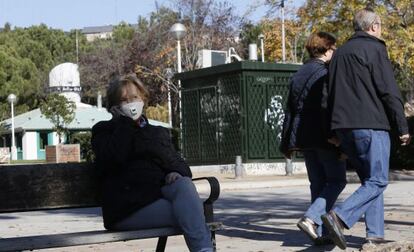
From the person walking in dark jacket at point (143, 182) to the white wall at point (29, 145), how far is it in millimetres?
61886

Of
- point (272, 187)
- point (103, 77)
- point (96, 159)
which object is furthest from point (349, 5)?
point (103, 77)

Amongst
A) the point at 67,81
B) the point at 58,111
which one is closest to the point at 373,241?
the point at 58,111

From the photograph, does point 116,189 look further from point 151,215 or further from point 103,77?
point 103,77

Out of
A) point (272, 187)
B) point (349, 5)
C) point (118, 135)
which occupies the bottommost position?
point (272, 187)

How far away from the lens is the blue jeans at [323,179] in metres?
6.72

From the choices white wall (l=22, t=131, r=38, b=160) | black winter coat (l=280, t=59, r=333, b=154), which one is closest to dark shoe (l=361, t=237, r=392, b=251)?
black winter coat (l=280, t=59, r=333, b=154)

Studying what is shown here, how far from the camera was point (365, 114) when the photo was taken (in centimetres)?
630

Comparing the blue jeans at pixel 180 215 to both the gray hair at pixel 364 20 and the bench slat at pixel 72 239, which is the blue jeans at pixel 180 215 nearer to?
the bench slat at pixel 72 239

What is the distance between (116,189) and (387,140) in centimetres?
226

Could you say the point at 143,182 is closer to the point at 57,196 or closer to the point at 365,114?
the point at 57,196

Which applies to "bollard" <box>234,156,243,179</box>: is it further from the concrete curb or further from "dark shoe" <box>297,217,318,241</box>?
the concrete curb

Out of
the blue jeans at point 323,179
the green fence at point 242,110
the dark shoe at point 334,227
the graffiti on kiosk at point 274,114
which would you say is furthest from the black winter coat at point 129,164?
the graffiti on kiosk at point 274,114

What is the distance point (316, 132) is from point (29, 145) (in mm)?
61610

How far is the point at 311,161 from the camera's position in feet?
23.1
